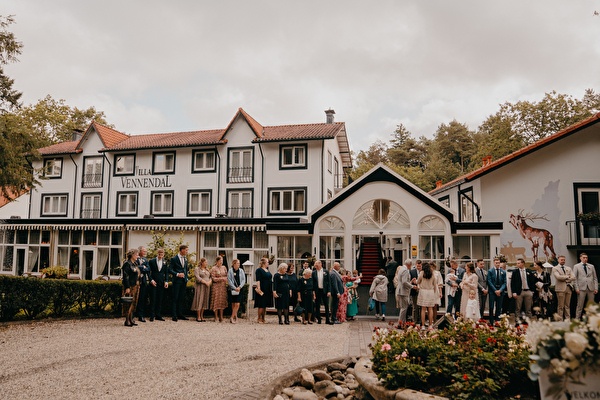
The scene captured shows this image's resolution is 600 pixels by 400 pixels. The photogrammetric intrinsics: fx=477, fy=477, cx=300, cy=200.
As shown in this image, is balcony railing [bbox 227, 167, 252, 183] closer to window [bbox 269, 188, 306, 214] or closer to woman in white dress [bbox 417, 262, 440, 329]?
window [bbox 269, 188, 306, 214]

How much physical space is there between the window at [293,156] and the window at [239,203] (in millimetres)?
2810

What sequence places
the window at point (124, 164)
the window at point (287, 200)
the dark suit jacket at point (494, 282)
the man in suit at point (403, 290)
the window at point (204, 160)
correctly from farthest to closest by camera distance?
the window at point (124, 164)
the window at point (204, 160)
the window at point (287, 200)
the dark suit jacket at point (494, 282)
the man in suit at point (403, 290)

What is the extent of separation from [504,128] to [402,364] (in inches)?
1428

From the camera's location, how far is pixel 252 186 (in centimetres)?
2886

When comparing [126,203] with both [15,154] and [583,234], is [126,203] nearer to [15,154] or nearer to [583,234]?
[15,154]

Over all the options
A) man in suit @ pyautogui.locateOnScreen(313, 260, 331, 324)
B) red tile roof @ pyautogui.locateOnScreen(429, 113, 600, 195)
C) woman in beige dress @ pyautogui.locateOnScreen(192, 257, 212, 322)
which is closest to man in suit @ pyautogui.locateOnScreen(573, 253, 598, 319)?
red tile roof @ pyautogui.locateOnScreen(429, 113, 600, 195)

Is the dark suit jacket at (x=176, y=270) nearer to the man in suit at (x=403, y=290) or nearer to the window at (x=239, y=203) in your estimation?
the man in suit at (x=403, y=290)

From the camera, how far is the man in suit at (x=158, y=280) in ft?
42.8

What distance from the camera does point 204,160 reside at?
30.3 metres

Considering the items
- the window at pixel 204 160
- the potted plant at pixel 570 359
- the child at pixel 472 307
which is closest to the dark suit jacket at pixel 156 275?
the child at pixel 472 307

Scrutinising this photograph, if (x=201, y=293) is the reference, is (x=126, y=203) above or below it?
above

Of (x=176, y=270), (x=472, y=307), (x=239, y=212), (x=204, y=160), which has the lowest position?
(x=472, y=307)

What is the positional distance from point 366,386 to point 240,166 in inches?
979

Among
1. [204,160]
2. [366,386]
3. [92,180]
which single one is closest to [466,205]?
[204,160]
